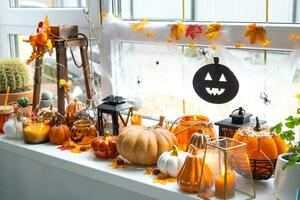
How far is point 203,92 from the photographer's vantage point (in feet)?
5.34

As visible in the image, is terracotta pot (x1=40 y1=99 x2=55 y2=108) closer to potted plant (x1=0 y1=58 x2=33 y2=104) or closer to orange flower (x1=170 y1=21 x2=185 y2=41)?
potted plant (x1=0 y1=58 x2=33 y2=104)

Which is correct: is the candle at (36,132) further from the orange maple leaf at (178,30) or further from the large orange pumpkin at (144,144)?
the orange maple leaf at (178,30)

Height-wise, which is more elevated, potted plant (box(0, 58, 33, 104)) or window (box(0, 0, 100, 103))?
window (box(0, 0, 100, 103))

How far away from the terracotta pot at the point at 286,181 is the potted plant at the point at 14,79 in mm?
1227

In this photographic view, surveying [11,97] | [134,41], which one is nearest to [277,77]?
[134,41]

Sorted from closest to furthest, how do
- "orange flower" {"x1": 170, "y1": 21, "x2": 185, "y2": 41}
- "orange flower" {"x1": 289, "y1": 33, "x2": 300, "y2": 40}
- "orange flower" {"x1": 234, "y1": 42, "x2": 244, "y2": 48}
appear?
"orange flower" {"x1": 289, "y1": 33, "x2": 300, "y2": 40}
"orange flower" {"x1": 234, "y1": 42, "x2": 244, "y2": 48}
"orange flower" {"x1": 170, "y1": 21, "x2": 185, "y2": 41}

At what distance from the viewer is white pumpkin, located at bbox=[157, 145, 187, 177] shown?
4.69ft

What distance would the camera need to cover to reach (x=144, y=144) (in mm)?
1500

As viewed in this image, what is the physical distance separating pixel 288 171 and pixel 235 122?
308mm

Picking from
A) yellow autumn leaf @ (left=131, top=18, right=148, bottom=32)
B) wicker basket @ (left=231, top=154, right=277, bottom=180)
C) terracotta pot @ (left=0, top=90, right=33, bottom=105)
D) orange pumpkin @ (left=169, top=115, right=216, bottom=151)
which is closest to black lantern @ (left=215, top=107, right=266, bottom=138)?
orange pumpkin @ (left=169, top=115, right=216, bottom=151)

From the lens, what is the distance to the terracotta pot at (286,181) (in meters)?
1.20

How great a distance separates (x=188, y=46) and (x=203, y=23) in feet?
0.32

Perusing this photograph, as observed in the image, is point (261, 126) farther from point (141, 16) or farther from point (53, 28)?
point (53, 28)

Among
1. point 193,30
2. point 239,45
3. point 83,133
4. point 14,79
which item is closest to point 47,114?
point 83,133
